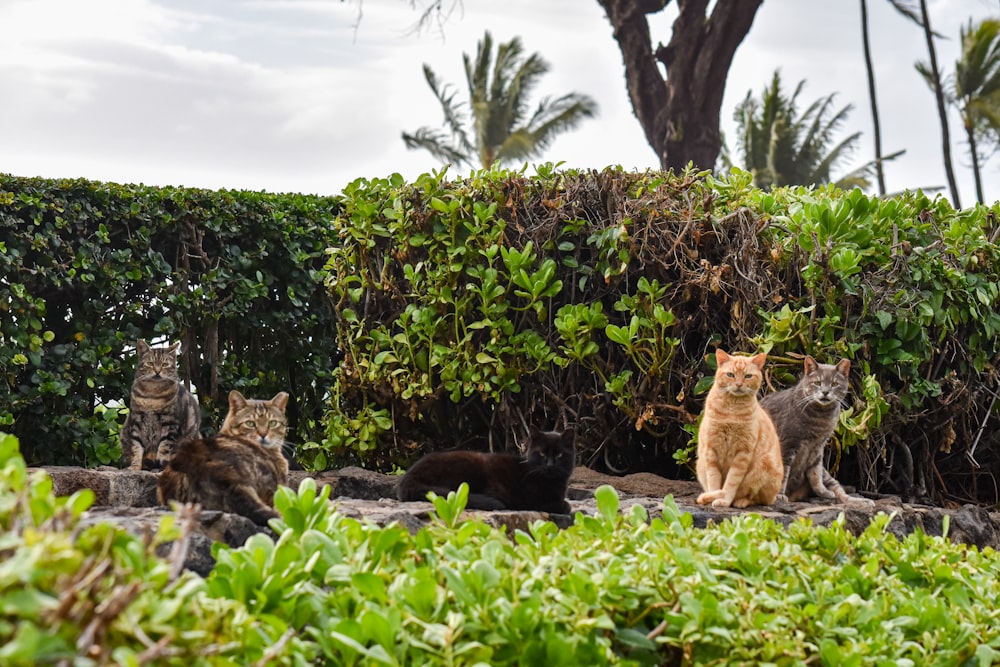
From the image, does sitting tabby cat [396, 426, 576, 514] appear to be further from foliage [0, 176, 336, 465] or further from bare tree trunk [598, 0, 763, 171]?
bare tree trunk [598, 0, 763, 171]

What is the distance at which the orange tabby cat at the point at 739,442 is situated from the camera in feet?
18.2

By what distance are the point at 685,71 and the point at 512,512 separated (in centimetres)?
1322

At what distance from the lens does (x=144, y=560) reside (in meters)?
2.00

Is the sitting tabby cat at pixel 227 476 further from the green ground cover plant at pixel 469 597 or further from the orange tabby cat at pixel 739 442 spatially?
the orange tabby cat at pixel 739 442

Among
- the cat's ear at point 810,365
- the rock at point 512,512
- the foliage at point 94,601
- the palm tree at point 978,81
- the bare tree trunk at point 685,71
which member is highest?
the palm tree at point 978,81

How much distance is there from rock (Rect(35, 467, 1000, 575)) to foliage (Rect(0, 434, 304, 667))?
197cm

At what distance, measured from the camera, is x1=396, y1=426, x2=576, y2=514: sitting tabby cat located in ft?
18.0

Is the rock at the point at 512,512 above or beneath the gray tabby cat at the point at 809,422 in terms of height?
beneath

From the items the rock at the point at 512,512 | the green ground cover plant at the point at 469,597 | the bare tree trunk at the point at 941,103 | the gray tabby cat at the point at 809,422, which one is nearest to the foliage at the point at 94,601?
the green ground cover plant at the point at 469,597

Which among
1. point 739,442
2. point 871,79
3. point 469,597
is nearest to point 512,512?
point 739,442

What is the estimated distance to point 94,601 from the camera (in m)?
1.71

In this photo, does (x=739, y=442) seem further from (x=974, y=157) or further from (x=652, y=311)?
(x=974, y=157)

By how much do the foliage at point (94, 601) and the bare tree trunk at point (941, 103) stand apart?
92.8 ft

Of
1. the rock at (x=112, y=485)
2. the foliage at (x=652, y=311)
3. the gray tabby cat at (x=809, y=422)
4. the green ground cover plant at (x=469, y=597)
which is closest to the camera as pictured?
the green ground cover plant at (x=469, y=597)
